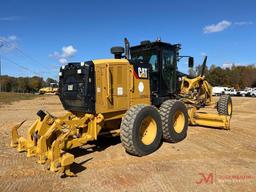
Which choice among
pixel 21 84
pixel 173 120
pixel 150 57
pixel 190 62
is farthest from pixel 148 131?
pixel 21 84

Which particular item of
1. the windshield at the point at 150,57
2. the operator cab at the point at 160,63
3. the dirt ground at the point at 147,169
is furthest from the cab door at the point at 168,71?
the dirt ground at the point at 147,169

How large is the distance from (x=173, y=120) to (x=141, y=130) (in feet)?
4.77

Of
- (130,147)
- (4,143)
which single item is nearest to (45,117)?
(130,147)

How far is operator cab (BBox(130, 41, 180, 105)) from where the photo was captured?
28.5 feet

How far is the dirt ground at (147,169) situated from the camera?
4.95 m

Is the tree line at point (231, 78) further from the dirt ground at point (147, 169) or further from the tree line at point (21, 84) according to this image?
the dirt ground at point (147, 169)

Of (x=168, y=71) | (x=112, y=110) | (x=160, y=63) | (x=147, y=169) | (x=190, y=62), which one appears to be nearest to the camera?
(x=147, y=169)

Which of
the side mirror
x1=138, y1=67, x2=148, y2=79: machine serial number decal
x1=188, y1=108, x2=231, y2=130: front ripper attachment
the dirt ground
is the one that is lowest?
the dirt ground

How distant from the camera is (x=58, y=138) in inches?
219

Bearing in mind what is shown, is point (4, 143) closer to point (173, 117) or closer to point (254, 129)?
point (173, 117)

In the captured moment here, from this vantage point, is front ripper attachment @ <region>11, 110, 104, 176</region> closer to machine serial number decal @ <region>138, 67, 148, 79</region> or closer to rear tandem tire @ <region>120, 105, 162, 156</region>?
rear tandem tire @ <region>120, 105, 162, 156</region>

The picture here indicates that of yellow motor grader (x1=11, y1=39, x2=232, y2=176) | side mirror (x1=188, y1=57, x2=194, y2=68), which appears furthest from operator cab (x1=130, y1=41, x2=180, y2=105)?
side mirror (x1=188, y1=57, x2=194, y2=68)

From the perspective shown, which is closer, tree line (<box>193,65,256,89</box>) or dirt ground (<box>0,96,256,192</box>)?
dirt ground (<box>0,96,256,192</box>)

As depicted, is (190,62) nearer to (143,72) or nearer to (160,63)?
(160,63)
